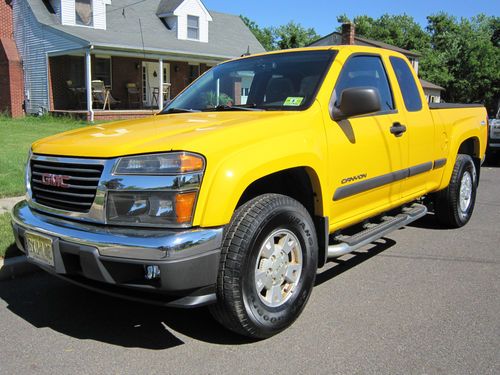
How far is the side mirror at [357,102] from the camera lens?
3.69 m

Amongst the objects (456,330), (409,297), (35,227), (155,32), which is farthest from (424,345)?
(155,32)

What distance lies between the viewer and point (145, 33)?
76.3 ft

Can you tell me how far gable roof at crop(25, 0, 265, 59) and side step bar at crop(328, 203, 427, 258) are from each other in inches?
603

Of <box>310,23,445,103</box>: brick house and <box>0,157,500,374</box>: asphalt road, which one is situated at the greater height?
<box>310,23,445,103</box>: brick house

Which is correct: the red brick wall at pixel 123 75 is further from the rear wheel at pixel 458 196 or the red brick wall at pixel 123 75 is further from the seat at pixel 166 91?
the rear wheel at pixel 458 196

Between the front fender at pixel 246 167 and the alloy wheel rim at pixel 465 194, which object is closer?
the front fender at pixel 246 167

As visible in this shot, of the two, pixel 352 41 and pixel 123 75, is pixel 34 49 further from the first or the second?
pixel 352 41

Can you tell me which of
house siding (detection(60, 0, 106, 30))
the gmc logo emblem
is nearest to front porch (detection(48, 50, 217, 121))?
house siding (detection(60, 0, 106, 30))

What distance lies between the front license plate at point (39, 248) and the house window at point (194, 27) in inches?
925

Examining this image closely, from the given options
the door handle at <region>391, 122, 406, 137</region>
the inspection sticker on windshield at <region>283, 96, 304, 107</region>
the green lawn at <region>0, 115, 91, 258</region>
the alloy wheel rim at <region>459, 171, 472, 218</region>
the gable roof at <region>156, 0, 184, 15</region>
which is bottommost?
the green lawn at <region>0, 115, 91, 258</region>

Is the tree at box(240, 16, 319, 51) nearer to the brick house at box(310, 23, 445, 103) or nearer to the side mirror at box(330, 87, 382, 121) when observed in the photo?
the brick house at box(310, 23, 445, 103)

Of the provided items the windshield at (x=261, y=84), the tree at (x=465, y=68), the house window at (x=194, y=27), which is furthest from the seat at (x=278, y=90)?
the tree at (x=465, y=68)

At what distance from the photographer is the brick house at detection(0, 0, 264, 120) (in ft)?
66.8

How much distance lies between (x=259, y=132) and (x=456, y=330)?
1902 mm
